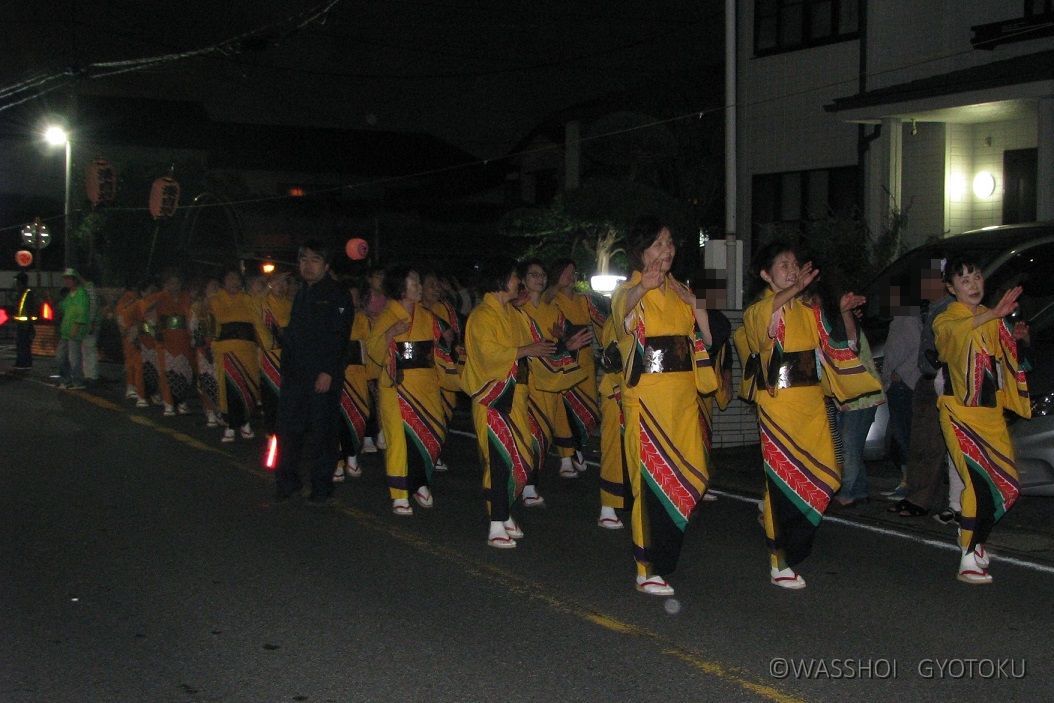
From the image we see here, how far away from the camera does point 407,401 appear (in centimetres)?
878

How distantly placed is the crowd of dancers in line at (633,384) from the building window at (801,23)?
427 inches

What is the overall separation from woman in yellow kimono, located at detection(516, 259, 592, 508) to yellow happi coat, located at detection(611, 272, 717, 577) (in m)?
2.51

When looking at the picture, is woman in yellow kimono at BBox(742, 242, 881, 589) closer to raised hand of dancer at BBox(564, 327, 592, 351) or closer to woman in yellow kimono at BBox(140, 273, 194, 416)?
raised hand of dancer at BBox(564, 327, 592, 351)

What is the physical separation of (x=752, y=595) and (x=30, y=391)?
608 inches

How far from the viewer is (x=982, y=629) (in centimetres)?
584

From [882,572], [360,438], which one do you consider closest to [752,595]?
[882,572]

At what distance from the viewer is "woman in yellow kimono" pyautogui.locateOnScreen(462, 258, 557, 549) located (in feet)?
25.5

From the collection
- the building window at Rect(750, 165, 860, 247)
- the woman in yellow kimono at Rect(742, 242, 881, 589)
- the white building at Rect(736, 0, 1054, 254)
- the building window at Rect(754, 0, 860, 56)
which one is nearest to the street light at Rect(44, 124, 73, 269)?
the building window at Rect(750, 165, 860, 247)

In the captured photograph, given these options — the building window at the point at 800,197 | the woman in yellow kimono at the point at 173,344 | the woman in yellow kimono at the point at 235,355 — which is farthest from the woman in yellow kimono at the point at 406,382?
the building window at the point at 800,197

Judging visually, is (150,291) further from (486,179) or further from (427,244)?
(486,179)

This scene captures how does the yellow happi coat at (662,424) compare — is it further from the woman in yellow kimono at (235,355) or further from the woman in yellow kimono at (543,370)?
the woman in yellow kimono at (235,355)

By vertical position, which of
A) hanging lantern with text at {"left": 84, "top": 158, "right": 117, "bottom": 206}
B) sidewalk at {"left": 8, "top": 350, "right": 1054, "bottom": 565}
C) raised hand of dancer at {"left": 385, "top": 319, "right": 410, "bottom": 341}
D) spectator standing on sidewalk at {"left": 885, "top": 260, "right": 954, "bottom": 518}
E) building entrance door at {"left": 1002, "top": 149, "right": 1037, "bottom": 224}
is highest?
hanging lantern with text at {"left": 84, "top": 158, "right": 117, "bottom": 206}

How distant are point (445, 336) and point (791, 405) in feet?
11.0

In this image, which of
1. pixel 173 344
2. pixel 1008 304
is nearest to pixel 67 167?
pixel 173 344
